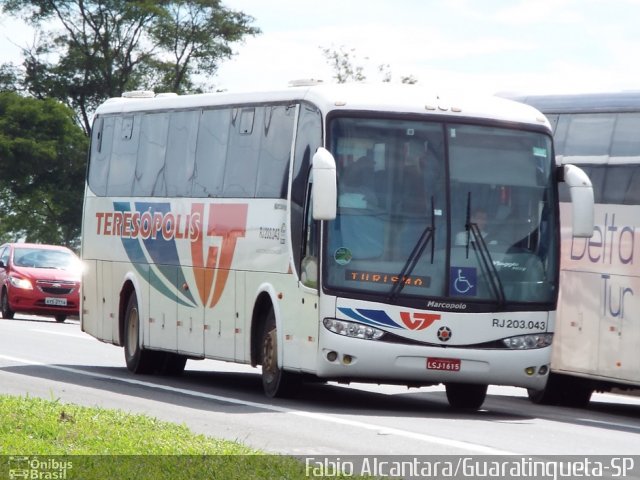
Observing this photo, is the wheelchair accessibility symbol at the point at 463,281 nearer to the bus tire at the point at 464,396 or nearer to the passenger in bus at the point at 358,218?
the passenger in bus at the point at 358,218

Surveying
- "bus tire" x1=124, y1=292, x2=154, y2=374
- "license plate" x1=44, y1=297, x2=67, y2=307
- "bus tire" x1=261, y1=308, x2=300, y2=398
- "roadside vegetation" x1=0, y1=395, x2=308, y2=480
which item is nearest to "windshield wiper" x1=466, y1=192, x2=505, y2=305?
"bus tire" x1=261, y1=308, x2=300, y2=398

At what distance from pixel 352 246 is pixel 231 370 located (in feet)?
26.2

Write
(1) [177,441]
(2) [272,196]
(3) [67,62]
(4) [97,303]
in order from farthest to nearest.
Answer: (3) [67,62] → (4) [97,303] → (2) [272,196] → (1) [177,441]

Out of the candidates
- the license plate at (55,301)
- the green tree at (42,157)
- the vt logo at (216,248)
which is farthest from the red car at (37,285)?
the green tree at (42,157)

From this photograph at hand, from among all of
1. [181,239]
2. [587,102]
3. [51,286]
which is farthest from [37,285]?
[587,102]

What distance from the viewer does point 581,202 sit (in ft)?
59.1

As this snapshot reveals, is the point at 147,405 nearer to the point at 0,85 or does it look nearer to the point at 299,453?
the point at 299,453

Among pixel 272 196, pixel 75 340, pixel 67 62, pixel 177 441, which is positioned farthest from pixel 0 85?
pixel 177 441

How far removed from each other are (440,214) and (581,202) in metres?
1.52

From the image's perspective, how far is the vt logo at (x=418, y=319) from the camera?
1731 centimetres

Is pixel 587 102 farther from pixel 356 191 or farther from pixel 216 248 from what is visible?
pixel 216 248

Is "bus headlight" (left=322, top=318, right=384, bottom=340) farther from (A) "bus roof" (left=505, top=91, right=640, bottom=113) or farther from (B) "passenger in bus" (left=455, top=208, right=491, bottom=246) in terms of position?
(A) "bus roof" (left=505, top=91, right=640, bottom=113)

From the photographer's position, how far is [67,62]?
2817 inches

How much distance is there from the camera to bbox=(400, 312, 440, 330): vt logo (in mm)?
17312
